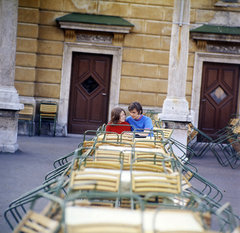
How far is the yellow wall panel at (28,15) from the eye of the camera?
12.5 m

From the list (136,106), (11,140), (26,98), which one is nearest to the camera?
(136,106)

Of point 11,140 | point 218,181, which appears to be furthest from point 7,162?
point 218,181

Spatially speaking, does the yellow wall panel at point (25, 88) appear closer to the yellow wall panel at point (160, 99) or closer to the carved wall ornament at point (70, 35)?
the carved wall ornament at point (70, 35)

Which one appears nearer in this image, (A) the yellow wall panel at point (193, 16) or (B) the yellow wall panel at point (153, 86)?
(A) the yellow wall panel at point (193, 16)

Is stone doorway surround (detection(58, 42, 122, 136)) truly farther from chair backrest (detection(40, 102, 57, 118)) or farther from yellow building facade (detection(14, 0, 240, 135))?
chair backrest (detection(40, 102, 57, 118))

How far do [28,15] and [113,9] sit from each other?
258cm

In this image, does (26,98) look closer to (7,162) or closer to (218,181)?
(7,162)

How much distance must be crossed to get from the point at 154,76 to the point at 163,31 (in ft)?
4.64

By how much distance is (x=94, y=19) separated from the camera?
12.6m

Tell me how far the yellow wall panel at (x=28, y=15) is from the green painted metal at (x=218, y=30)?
4712 mm

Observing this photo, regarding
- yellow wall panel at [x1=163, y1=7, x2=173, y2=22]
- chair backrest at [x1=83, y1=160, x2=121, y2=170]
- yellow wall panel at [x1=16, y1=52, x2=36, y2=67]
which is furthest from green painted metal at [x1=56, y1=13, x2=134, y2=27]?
chair backrest at [x1=83, y1=160, x2=121, y2=170]

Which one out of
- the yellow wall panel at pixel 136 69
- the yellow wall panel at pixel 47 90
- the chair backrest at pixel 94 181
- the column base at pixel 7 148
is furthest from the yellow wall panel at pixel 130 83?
the chair backrest at pixel 94 181

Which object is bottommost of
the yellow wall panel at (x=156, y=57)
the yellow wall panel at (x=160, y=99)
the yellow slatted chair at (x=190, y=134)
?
the yellow slatted chair at (x=190, y=134)

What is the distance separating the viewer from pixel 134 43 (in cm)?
1291
